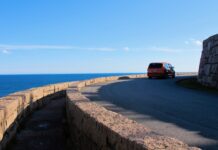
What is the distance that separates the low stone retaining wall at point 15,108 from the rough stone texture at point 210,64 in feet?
35.4

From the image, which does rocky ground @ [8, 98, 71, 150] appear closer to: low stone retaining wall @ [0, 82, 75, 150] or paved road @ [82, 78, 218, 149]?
low stone retaining wall @ [0, 82, 75, 150]

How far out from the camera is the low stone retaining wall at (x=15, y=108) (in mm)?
9633

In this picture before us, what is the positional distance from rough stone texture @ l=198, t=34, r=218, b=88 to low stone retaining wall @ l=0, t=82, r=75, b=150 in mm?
10802

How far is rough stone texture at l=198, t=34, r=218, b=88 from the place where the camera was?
2446 centimetres

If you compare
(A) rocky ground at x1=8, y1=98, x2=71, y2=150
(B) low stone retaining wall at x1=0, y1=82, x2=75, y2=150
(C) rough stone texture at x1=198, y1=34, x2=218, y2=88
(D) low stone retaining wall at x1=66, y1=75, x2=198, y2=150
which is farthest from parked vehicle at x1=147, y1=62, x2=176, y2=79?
(D) low stone retaining wall at x1=66, y1=75, x2=198, y2=150

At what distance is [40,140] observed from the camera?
11.5 metres

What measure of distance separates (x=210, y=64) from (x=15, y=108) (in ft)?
59.5

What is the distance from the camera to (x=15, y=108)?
38.0ft

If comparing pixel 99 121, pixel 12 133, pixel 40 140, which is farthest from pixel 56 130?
pixel 99 121

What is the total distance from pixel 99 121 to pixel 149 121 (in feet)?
13.0

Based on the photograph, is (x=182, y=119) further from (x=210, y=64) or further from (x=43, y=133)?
(x=210, y=64)

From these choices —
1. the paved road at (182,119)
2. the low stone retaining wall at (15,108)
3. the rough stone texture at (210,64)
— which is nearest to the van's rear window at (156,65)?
the rough stone texture at (210,64)

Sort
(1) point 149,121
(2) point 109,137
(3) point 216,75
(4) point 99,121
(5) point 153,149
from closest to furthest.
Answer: (5) point 153,149 < (2) point 109,137 < (4) point 99,121 < (1) point 149,121 < (3) point 216,75

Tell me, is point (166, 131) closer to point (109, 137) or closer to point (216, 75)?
point (109, 137)
